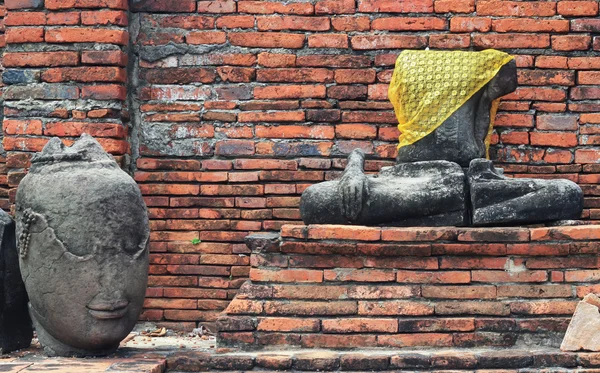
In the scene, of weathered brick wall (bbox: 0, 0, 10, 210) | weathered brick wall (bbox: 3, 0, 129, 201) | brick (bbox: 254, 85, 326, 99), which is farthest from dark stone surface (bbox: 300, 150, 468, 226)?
weathered brick wall (bbox: 0, 0, 10, 210)

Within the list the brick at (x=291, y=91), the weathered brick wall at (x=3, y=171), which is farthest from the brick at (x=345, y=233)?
the weathered brick wall at (x=3, y=171)

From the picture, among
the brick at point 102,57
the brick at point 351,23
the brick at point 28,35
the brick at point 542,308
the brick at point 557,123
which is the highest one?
the brick at point 351,23

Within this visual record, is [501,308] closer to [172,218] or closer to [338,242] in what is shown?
[338,242]

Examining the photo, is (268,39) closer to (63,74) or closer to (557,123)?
(63,74)

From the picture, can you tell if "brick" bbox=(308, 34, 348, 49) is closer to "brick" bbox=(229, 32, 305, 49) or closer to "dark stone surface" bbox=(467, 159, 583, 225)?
"brick" bbox=(229, 32, 305, 49)

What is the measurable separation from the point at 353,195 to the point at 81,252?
1472 mm

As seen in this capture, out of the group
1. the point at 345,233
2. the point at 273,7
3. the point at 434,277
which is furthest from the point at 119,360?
the point at 273,7

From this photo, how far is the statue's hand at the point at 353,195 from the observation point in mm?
5074

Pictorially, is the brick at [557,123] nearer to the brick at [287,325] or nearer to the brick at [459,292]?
the brick at [459,292]

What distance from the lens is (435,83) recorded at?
552 cm

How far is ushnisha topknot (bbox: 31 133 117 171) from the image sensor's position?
15.9 ft

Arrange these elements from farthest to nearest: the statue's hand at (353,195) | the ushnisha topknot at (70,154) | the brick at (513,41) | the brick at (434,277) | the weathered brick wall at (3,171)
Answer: the weathered brick wall at (3,171), the brick at (513,41), the statue's hand at (353,195), the brick at (434,277), the ushnisha topknot at (70,154)

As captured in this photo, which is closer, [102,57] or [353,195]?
[353,195]

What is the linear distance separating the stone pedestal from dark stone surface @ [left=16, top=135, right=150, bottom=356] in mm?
593
